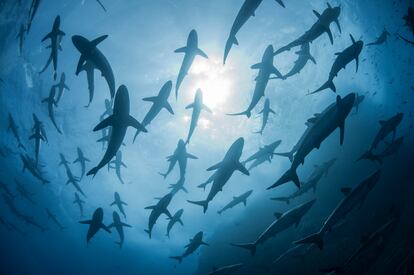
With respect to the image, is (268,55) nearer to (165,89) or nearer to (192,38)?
(192,38)

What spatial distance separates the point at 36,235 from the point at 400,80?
269 ft

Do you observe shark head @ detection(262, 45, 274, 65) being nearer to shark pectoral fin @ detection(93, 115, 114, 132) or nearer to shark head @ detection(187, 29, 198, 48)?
shark head @ detection(187, 29, 198, 48)

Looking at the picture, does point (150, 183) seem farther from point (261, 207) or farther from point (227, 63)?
point (227, 63)

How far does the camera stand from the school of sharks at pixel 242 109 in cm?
884

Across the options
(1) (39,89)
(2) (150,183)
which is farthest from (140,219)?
(1) (39,89)

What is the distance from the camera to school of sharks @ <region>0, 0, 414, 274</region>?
29.0ft

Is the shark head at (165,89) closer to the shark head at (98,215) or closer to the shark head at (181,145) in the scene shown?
the shark head at (181,145)

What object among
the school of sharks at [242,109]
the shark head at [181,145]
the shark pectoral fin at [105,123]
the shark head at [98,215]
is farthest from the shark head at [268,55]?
the shark head at [98,215]

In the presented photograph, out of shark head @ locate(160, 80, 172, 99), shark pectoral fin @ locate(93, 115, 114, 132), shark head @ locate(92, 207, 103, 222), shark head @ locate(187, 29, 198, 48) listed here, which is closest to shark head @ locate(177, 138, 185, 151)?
shark head @ locate(160, 80, 172, 99)

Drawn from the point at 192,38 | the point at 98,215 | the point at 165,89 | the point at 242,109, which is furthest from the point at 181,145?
the point at 242,109

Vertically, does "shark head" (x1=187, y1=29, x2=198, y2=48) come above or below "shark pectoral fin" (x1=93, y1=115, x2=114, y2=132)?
above

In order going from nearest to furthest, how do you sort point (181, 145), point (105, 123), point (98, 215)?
1. point (105, 123)
2. point (98, 215)
3. point (181, 145)

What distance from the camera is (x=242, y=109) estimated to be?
918 inches

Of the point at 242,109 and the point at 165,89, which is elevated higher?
the point at 242,109
